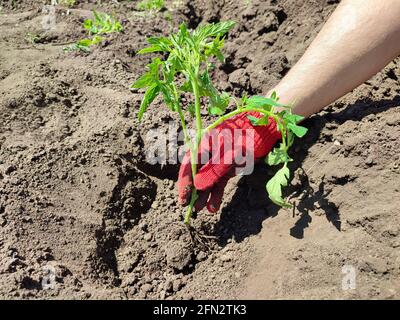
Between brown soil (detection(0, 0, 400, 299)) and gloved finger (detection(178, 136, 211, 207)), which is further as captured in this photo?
gloved finger (detection(178, 136, 211, 207))

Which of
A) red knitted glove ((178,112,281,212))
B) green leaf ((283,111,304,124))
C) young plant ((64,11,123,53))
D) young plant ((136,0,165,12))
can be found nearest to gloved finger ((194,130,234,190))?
red knitted glove ((178,112,281,212))

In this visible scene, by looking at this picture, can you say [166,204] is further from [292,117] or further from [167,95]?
[292,117]

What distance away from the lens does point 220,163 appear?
7.32 feet

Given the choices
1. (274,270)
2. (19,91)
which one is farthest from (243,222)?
(19,91)

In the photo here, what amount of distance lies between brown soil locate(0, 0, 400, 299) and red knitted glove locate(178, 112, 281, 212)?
0.17 metres

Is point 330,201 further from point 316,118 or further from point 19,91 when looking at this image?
point 19,91

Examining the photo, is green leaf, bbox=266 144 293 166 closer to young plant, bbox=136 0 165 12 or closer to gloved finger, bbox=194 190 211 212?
gloved finger, bbox=194 190 211 212

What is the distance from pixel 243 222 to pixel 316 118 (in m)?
0.67

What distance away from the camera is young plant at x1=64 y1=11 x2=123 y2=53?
11.4 feet

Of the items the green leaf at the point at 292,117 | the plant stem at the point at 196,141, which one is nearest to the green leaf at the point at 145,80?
the plant stem at the point at 196,141

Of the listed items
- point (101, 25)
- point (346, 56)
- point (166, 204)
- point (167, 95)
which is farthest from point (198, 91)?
point (101, 25)

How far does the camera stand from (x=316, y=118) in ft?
8.42

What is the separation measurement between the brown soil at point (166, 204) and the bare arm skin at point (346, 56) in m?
0.17
